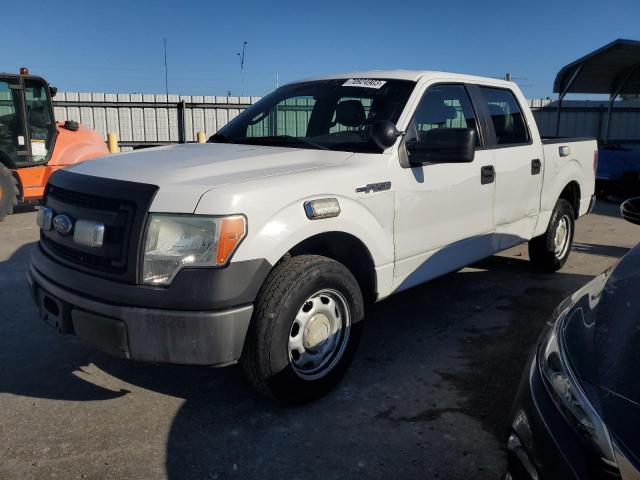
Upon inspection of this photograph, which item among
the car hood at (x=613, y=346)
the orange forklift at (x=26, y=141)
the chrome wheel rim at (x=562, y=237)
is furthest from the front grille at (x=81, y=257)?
the orange forklift at (x=26, y=141)

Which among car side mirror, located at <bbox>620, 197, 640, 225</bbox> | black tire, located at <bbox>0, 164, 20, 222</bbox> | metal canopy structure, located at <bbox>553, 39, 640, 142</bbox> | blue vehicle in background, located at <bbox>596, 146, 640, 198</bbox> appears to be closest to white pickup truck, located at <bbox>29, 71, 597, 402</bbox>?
car side mirror, located at <bbox>620, 197, 640, 225</bbox>

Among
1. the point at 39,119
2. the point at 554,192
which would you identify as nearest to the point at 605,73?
the point at 554,192

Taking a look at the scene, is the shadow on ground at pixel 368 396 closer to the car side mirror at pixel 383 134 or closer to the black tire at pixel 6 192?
the car side mirror at pixel 383 134

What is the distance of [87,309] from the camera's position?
2816 mm

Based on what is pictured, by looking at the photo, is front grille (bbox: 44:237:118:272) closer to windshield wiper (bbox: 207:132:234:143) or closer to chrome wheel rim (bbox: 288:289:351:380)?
chrome wheel rim (bbox: 288:289:351:380)

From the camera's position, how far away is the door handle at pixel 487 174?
430cm

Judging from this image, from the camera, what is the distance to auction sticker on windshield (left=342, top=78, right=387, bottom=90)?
4038 millimetres

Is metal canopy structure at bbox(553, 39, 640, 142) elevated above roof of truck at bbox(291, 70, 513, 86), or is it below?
above

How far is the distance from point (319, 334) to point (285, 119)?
1943mm

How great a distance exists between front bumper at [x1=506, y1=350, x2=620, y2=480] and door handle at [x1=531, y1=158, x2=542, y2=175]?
11.1ft

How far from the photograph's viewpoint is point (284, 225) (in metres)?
2.88

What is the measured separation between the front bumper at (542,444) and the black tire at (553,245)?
159 inches

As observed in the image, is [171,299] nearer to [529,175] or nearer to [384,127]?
[384,127]

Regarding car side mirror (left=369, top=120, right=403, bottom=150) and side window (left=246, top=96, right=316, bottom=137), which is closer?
car side mirror (left=369, top=120, right=403, bottom=150)
